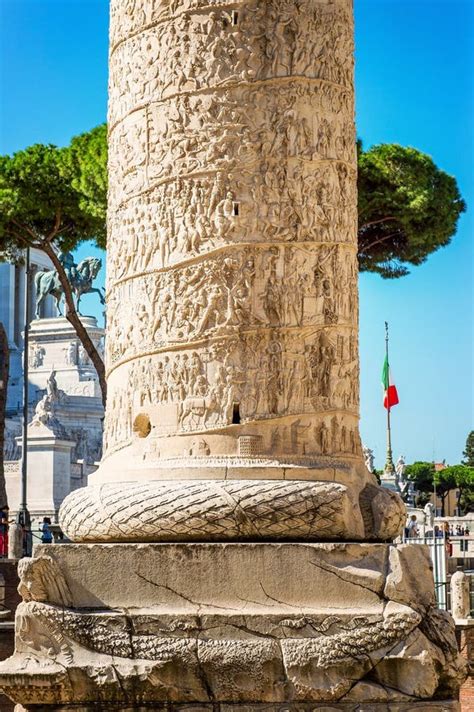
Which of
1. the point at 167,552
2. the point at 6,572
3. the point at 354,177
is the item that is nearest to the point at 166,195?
the point at 354,177

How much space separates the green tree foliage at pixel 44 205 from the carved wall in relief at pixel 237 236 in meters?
12.6

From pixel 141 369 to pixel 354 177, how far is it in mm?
1152

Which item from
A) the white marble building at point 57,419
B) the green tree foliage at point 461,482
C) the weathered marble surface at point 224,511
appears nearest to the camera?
the weathered marble surface at point 224,511

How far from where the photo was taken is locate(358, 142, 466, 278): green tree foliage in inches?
725

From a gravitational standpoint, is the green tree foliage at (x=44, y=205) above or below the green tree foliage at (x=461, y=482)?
above

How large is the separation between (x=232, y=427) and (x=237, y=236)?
70 centimetres

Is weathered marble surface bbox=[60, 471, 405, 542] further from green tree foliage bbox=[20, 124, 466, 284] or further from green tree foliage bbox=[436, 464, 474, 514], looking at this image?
green tree foliage bbox=[436, 464, 474, 514]

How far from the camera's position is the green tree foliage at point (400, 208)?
1842 cm

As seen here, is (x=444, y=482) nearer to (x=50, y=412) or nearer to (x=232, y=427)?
(x=50, y=412)

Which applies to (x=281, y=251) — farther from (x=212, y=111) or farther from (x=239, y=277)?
(x=212, y=111)

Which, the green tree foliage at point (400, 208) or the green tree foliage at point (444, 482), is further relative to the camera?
the green tree foliage at point (444, 482)

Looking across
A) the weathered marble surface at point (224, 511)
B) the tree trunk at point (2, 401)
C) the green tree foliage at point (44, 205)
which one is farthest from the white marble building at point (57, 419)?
the weathered marble surface at point (224, 511)

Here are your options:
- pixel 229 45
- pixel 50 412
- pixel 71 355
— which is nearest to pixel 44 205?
pixel 229 45

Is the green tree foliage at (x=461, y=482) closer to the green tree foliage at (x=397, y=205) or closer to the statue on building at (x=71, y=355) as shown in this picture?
the statue on building at (x=71, y=355)
